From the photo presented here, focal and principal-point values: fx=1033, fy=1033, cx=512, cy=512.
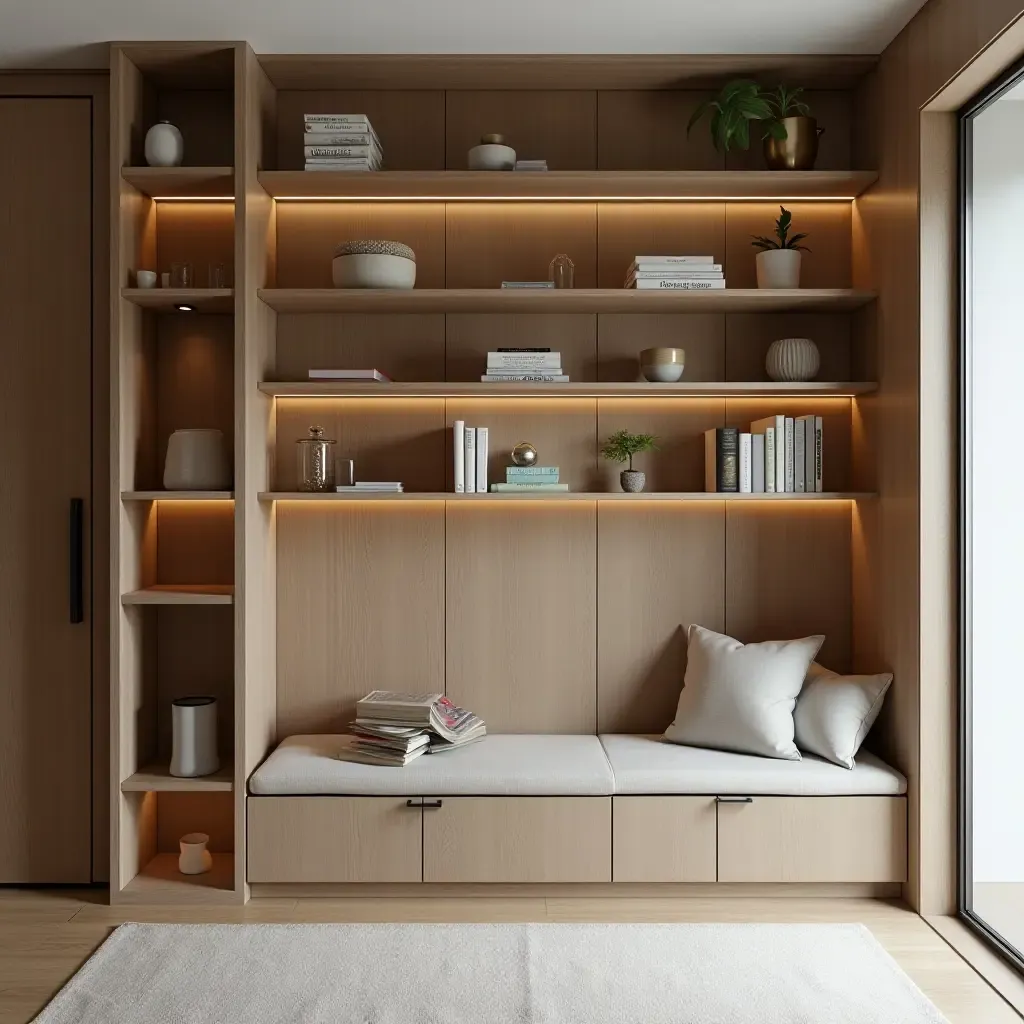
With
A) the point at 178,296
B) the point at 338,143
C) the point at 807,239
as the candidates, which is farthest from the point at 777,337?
the point at 178,296

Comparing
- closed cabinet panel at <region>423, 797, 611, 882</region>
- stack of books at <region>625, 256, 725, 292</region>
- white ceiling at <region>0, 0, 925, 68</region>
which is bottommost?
closed cabinet panel at <region>423, 797, 611, 882</region>

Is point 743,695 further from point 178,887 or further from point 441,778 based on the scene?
point 178,887

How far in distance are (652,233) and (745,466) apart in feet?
3.16

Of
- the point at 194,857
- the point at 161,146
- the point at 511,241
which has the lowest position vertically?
the point at 194,857

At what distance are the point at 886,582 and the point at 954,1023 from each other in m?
1.41

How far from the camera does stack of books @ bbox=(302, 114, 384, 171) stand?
362cm

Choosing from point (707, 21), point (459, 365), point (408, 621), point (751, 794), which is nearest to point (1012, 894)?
point (751, 794)

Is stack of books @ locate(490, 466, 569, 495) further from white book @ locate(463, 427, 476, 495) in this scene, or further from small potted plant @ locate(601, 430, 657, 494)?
small potted plant @ locate(601, 430, 657, 494)

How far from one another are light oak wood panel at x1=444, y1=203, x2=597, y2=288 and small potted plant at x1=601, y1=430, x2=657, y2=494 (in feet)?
2.02

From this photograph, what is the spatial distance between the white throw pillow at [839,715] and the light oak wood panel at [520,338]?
4.63 feet

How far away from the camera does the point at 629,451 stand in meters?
3.74

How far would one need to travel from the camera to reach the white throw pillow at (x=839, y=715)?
11.4 ft

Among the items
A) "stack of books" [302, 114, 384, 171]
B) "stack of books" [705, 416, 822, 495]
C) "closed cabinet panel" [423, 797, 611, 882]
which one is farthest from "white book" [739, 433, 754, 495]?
"stack of books" [302, 114, 384, 171]

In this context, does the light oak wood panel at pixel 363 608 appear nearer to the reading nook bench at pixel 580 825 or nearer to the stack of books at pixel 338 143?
the reading nook bench at pixel 580 825
